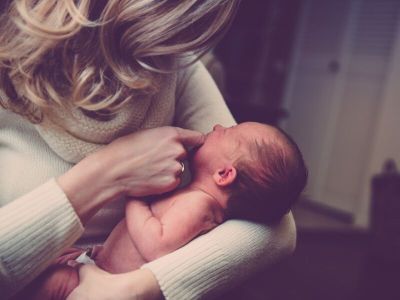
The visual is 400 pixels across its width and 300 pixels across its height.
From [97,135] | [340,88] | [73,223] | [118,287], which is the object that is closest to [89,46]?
[97,135]

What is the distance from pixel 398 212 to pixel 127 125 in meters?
2.33

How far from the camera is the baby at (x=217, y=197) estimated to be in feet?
2.63

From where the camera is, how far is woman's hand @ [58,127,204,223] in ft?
2.50

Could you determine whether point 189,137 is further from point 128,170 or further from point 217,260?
point 217,260

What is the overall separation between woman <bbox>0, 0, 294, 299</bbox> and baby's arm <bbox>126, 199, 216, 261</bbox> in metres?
0.03

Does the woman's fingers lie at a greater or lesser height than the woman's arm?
greater

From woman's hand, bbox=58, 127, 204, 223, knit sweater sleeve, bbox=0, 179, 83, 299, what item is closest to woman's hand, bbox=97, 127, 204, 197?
woman's hand, bbox=58, 127, 204, 223

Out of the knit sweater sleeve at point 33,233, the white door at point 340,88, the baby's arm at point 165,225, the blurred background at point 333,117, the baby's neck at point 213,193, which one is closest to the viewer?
the knit sweater sleeve at point 33,233

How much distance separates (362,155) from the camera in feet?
11.9

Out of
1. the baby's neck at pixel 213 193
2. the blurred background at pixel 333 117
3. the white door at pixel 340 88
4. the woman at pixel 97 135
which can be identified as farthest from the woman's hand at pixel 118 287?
the white door at pixel 340 88

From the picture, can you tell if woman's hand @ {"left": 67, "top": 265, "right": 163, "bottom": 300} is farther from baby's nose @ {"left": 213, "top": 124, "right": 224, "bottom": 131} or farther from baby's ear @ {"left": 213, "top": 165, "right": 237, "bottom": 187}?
baby's nose @ {"left": 213, "top": 124, "right": 224, "bottom": 131}

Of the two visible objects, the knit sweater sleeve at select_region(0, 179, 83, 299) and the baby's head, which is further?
the baby's head

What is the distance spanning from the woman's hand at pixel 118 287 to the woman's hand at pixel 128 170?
109 mm

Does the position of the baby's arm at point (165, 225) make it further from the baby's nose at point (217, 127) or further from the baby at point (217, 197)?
the baby's nose at point (217, 127)
